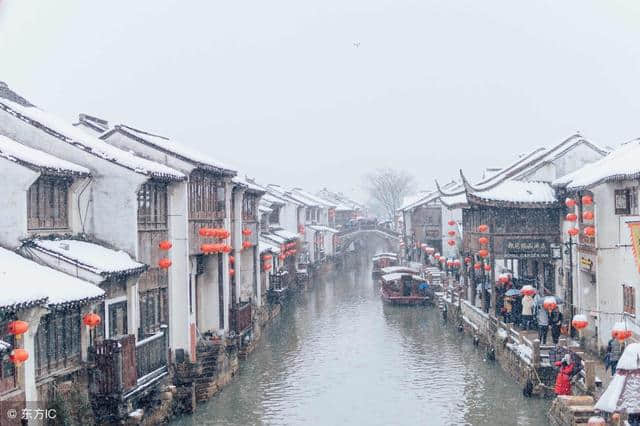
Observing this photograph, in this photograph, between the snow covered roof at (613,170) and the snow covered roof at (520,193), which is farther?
the snow covered roof at (520,193)

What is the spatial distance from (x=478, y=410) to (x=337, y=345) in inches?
498

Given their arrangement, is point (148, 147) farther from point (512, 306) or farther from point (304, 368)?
point (512, 306)

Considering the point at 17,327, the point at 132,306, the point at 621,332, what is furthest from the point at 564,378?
the point at 17,327

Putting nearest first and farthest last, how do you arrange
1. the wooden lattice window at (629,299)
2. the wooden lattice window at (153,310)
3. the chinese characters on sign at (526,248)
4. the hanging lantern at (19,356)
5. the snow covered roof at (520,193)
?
the hanging lantern at (19,356) → the wooden lattice window at (153,310) → the wooden lattice window at (629,299) → the snow covered roof at (520,193) → the chinese characters on sign at (526,248)

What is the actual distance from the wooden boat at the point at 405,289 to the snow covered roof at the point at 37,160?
31.9 meters

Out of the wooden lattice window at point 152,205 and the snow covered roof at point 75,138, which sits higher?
the snow covered roof at point 75,138

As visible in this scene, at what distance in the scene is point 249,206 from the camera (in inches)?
1558

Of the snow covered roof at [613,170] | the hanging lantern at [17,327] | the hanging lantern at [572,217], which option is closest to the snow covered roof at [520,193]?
the snow covered roof at [613,170]

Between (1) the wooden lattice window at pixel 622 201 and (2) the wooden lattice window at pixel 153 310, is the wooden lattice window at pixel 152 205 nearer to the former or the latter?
(2) the wooden lattice window at pixel 153 310

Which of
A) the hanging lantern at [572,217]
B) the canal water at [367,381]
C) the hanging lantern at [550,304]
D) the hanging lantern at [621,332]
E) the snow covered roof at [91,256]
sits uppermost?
the hanging lantern at [572,217]

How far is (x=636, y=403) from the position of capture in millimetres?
15438

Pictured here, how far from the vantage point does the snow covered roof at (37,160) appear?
18.3 meters

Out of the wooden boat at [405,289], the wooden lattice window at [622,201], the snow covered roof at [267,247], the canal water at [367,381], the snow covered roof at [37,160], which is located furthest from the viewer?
the wooden boat at [405,289]

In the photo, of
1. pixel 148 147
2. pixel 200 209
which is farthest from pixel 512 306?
pixel 148 147
